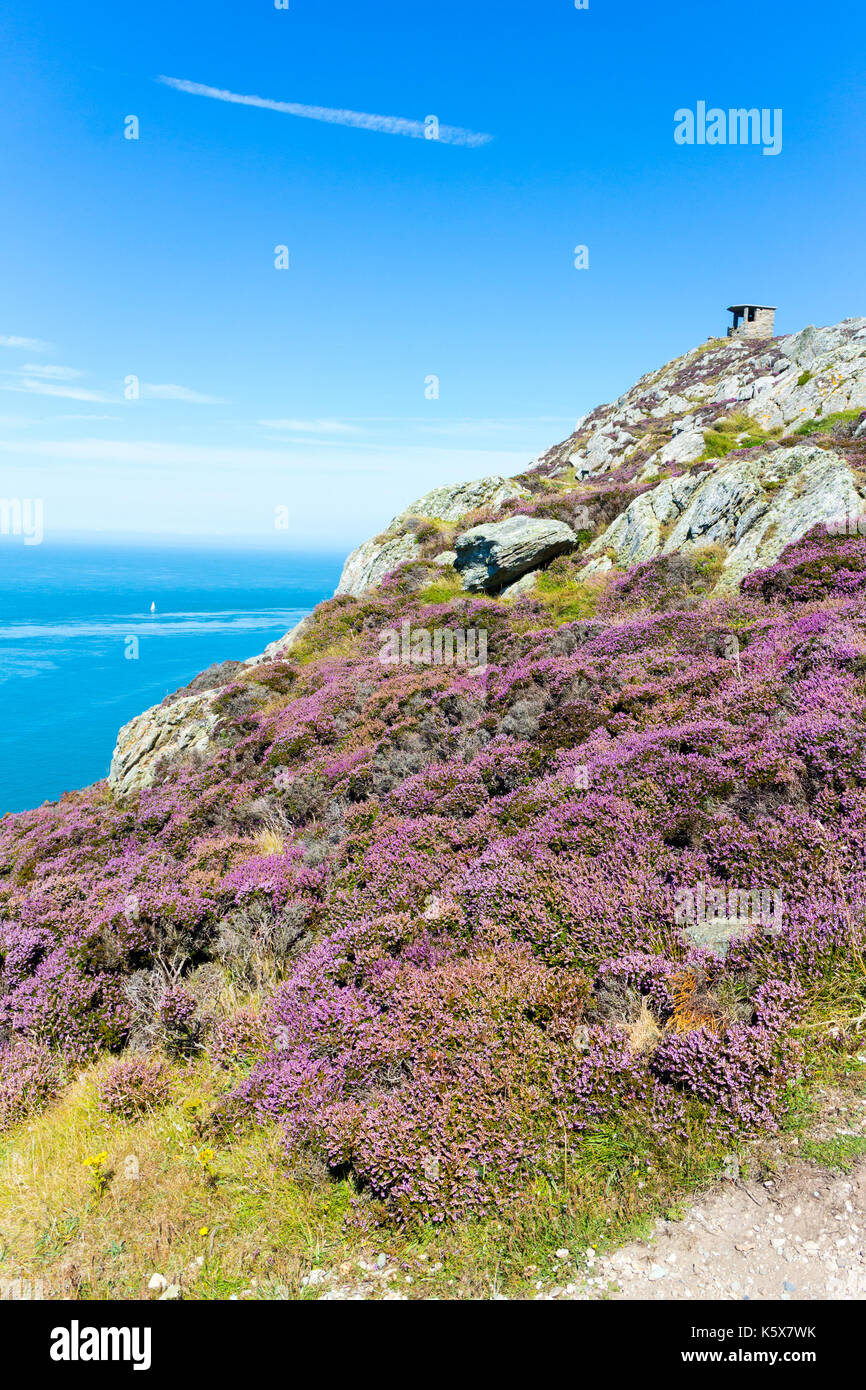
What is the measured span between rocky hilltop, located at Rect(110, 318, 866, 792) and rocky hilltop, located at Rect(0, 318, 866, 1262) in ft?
1.69

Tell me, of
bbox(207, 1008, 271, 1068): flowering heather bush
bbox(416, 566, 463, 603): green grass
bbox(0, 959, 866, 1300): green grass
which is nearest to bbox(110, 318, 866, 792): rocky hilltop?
bbox(416, 566, 463, 603): green grass

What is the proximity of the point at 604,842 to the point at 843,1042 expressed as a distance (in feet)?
9.28

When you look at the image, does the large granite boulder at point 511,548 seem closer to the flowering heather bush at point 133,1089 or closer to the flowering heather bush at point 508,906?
the flowering heather bush at point 508,906

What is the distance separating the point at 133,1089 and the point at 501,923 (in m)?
4.16

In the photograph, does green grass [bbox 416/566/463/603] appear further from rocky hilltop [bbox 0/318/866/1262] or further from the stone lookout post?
the stone lookout post

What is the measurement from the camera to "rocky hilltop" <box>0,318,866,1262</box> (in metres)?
4.30

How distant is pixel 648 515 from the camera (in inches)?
860

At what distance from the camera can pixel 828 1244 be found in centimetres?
333

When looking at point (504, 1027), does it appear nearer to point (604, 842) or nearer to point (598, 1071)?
point (598, 1071)

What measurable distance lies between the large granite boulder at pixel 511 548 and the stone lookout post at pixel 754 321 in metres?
88.3

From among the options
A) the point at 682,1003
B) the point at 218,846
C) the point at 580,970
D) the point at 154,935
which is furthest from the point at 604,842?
the point at 218,846

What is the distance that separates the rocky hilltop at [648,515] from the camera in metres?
17.5

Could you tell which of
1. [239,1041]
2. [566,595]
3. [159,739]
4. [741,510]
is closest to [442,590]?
[566,595]

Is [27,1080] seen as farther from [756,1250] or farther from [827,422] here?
[827,422]
